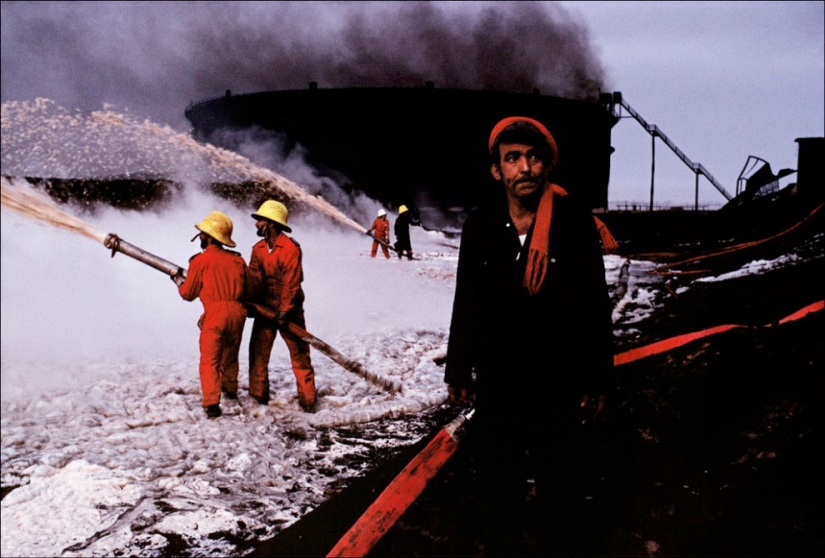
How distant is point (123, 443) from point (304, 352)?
163cm

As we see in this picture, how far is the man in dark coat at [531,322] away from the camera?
2545mm

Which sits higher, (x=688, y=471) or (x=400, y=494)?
(x=400, y=494)

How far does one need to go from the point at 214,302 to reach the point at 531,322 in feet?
10.9

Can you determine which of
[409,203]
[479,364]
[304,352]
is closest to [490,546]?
[479,364]

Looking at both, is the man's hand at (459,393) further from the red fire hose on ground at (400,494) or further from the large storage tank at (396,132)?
the large storage tank at (396,132)

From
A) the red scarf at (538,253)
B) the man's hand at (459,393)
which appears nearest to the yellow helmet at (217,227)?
the man's hand at (459,393)

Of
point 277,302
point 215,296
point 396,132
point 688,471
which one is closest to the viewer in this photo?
point 688,471

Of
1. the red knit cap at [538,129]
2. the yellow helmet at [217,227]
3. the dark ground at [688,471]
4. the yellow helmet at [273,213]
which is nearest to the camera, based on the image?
the red knit cap at [538,129]

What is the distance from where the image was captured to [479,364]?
105 inches

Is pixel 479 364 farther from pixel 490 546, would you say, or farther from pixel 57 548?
pixel 57 548

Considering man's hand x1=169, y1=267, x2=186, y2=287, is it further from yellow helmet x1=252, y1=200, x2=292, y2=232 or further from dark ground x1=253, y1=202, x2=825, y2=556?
dark ground x1=253, y1=202, x2=825, y2=556

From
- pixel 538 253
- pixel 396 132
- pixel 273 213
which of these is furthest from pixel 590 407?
pixel 396 132

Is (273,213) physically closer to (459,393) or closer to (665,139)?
(459,393)

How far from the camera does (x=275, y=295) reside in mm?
5578
